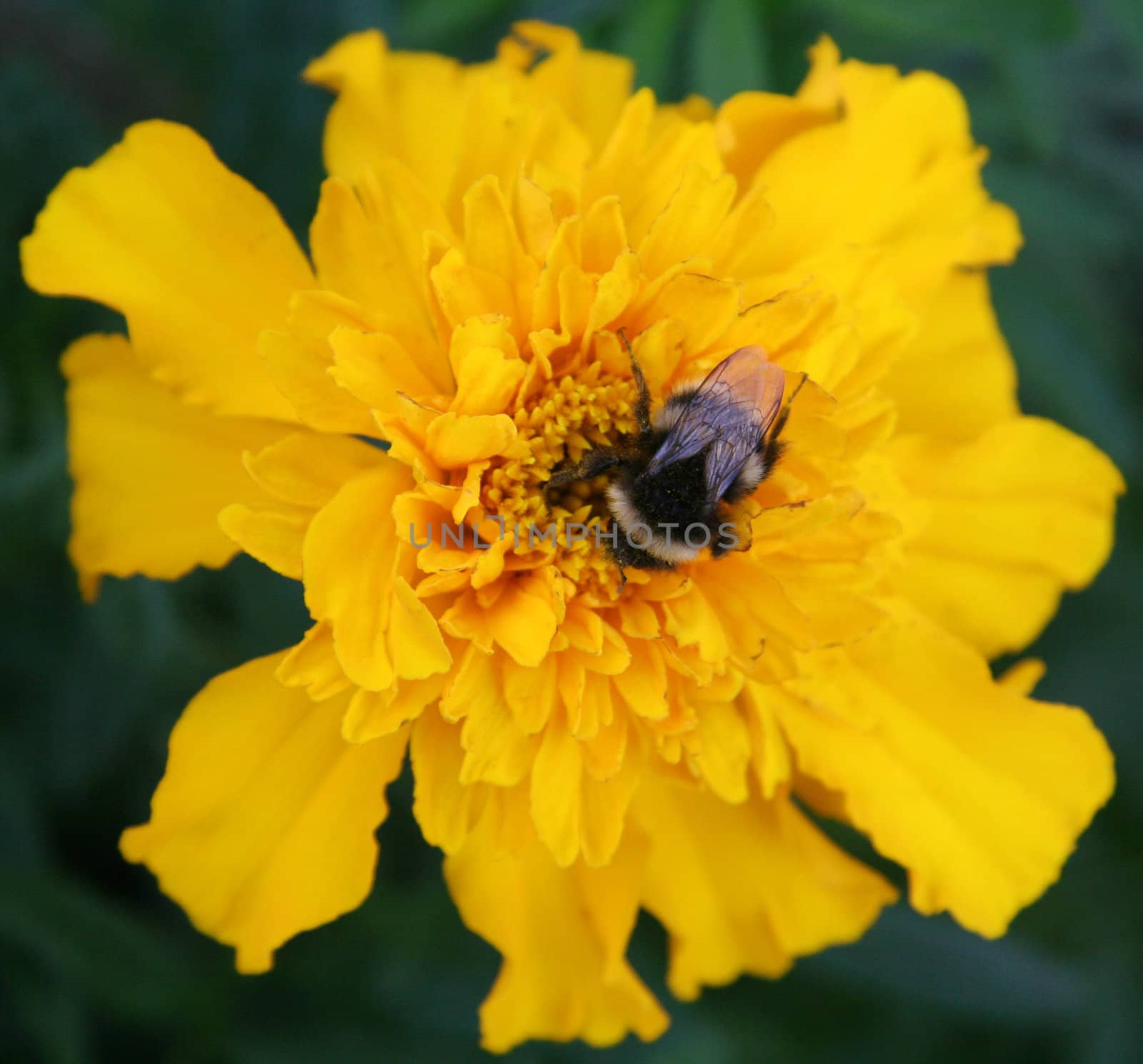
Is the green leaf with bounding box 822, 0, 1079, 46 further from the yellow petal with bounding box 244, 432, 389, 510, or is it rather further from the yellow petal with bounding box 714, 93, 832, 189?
the yellow petal with bounding box 244, 432, 389, 510

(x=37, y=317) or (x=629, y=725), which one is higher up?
(x=629, y=725)

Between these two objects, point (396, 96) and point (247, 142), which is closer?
point (396, 96)

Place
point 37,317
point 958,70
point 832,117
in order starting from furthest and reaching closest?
point 958,70
point 37,317
point 832,117

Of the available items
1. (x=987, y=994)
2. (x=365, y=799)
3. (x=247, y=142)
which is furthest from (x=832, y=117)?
(x=987, y=994)

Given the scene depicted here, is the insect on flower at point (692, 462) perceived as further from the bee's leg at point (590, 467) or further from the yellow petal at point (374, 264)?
the yellow petal at point (374, 264)

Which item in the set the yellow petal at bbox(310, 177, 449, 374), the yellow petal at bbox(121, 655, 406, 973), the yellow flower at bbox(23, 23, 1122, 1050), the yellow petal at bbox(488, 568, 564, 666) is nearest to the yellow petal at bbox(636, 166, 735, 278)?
the yellow flower at bbox(23, 23, 1122, 1050)

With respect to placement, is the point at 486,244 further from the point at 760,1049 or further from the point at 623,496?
the point at 760,1049
